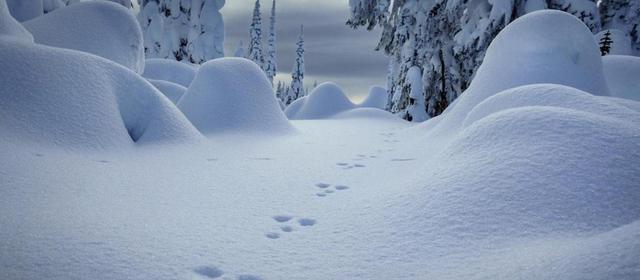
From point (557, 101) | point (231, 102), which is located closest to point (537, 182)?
point (557, 101)

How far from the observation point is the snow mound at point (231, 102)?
7.44 metres

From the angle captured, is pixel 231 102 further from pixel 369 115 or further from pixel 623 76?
pixel 369 115

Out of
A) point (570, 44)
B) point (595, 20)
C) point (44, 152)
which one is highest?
point (595, 20)

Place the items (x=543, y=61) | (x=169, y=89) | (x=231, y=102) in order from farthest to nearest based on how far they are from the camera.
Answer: (x=169, y=89), (x=231, y=102), (x=543, y=61)

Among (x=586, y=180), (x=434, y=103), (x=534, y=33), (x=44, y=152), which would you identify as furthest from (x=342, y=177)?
(x=434, y=103)

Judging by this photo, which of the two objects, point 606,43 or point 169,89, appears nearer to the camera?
point 169,89

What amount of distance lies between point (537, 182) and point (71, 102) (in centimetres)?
490

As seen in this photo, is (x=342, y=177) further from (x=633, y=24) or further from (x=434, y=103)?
(x=633, y=24)

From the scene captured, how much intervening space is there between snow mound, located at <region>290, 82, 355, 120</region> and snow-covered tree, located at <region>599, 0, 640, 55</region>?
11.9 meters

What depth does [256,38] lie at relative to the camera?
116 ft

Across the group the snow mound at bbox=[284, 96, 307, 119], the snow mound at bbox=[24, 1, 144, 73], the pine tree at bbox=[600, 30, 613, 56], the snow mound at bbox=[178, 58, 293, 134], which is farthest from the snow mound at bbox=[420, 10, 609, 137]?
the snow mound at bbox=[284, 96, 307, 119]

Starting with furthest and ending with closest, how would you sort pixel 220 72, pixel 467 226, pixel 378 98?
pixel 378 98
pixel 220 72
pixel 467 226

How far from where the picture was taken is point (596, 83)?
21.1 ft

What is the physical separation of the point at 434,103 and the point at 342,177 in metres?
12.1
